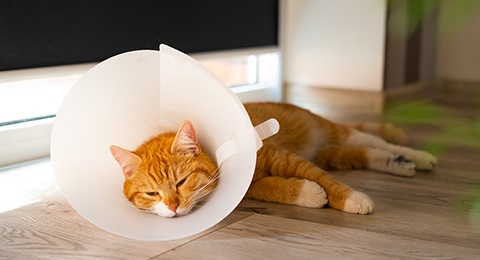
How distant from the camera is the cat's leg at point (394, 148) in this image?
6.51ft

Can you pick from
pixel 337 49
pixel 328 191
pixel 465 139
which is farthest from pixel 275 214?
pixel 337 49

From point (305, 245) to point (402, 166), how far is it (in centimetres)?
71

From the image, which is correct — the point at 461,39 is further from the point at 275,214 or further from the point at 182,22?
the point at 275,214

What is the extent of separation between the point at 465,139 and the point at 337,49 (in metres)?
1.32

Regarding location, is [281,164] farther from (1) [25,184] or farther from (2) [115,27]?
(2) [115,27]

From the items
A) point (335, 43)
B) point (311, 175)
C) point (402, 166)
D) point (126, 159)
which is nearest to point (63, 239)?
point (126, 159)

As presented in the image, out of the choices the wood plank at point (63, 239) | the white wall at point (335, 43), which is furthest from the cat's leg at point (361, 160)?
the white wall at point (335, 43)

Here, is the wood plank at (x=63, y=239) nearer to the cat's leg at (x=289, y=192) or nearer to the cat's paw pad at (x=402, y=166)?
the cat's leg at (x=289, y=192)

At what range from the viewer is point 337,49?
12.0ft

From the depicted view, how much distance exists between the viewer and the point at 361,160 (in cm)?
201

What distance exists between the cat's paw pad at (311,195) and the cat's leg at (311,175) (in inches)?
0.9

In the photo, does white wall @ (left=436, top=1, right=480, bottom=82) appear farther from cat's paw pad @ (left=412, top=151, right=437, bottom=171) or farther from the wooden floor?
cat's paw pad @ (left=412, top=151, right=437, bottom=171)

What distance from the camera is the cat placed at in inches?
56.7

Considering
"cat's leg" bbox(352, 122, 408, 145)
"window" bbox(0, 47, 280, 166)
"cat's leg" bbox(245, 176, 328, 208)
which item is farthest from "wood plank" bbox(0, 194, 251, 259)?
"cat's leg" bbox(352, 122, 408, 145)
